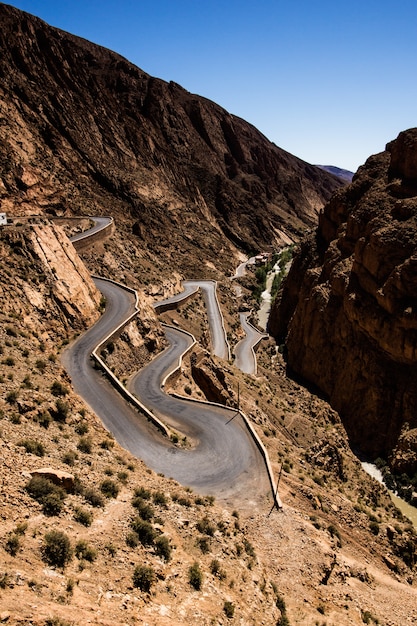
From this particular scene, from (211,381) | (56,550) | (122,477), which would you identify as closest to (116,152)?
(211,381)

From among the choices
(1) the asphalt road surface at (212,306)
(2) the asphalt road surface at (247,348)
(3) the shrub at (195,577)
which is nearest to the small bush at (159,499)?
(3) the shrub at (195,577)

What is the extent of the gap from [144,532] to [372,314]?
31175mm

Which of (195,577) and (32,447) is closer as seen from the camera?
(195,577)

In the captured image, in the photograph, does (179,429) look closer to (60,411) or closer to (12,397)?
(60,411)

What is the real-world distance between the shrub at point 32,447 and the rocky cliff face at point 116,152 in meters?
40.7

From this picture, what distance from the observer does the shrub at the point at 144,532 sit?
11539 millimetres

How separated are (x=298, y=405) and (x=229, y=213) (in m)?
77.3

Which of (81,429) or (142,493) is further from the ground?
(81,429)

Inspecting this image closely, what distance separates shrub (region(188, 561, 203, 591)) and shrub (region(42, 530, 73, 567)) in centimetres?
328

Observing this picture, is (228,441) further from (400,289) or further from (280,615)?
(400,289)

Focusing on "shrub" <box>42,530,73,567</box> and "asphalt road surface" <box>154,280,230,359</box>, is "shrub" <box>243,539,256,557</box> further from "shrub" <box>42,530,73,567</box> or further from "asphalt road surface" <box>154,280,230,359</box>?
"asphalt road surface" <box>154,280,230,359</box>

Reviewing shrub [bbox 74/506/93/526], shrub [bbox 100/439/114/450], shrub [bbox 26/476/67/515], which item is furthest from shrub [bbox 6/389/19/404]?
shrub [bbox 74/506/93/526]

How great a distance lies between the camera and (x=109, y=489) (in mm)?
12984

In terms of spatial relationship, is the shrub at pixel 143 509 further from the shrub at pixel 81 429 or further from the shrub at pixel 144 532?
the shrub at pixel 81 429
